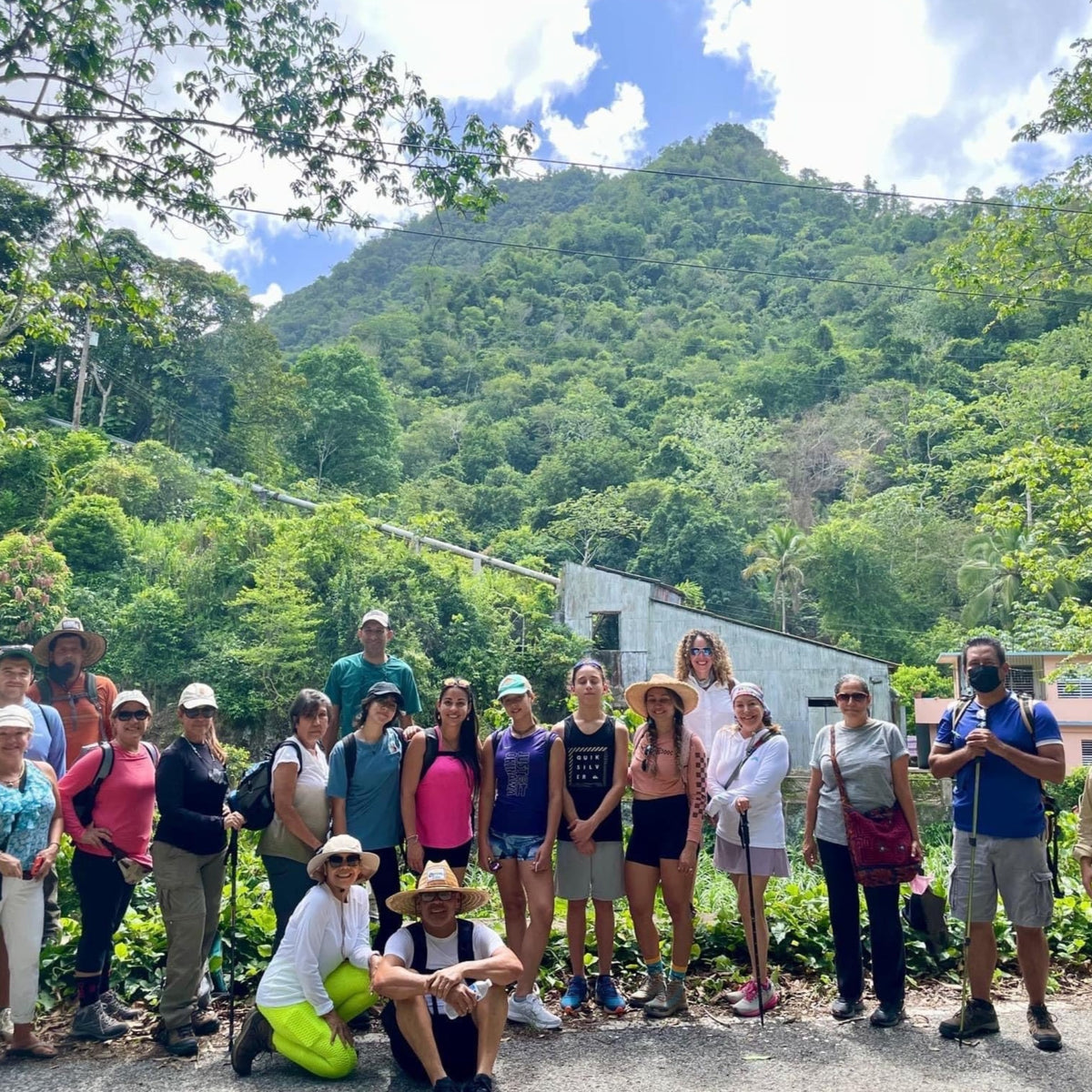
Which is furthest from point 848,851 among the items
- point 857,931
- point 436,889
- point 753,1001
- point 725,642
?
point 725,642

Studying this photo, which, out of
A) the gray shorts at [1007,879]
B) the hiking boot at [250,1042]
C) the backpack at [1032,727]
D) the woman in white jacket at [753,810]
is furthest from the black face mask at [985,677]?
the hiking boot at [250,1042]

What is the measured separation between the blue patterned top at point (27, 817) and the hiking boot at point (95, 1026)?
27.9 inches

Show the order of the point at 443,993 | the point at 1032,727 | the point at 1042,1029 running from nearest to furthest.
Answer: the point at 443,993 < the point at 1042,1029 < the point at 1032,727

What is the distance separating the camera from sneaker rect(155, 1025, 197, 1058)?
4.05 meters

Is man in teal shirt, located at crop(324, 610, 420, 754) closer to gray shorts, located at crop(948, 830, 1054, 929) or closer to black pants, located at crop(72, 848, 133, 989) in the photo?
black pants, located at crop(72, 848, 133, 989)

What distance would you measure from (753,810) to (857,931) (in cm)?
71

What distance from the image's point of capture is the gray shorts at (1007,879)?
4.20 meters

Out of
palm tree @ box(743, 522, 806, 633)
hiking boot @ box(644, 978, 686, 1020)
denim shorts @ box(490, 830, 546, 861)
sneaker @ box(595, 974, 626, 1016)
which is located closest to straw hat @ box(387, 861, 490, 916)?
denim shorts @ box(490, 830, 546, 861)

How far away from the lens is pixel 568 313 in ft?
260

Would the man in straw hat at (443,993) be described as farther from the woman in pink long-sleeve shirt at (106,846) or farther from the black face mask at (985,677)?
the black face mask at (985,677)

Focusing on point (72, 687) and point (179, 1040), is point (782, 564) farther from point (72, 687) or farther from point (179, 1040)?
point (179, 1040)

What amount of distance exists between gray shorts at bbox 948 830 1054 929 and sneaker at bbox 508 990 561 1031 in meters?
1.88

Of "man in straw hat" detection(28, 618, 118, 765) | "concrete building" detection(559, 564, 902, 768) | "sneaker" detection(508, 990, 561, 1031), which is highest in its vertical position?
"concrete building" detection(559, 564, 902, 768)

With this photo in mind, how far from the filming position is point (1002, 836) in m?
4.29
